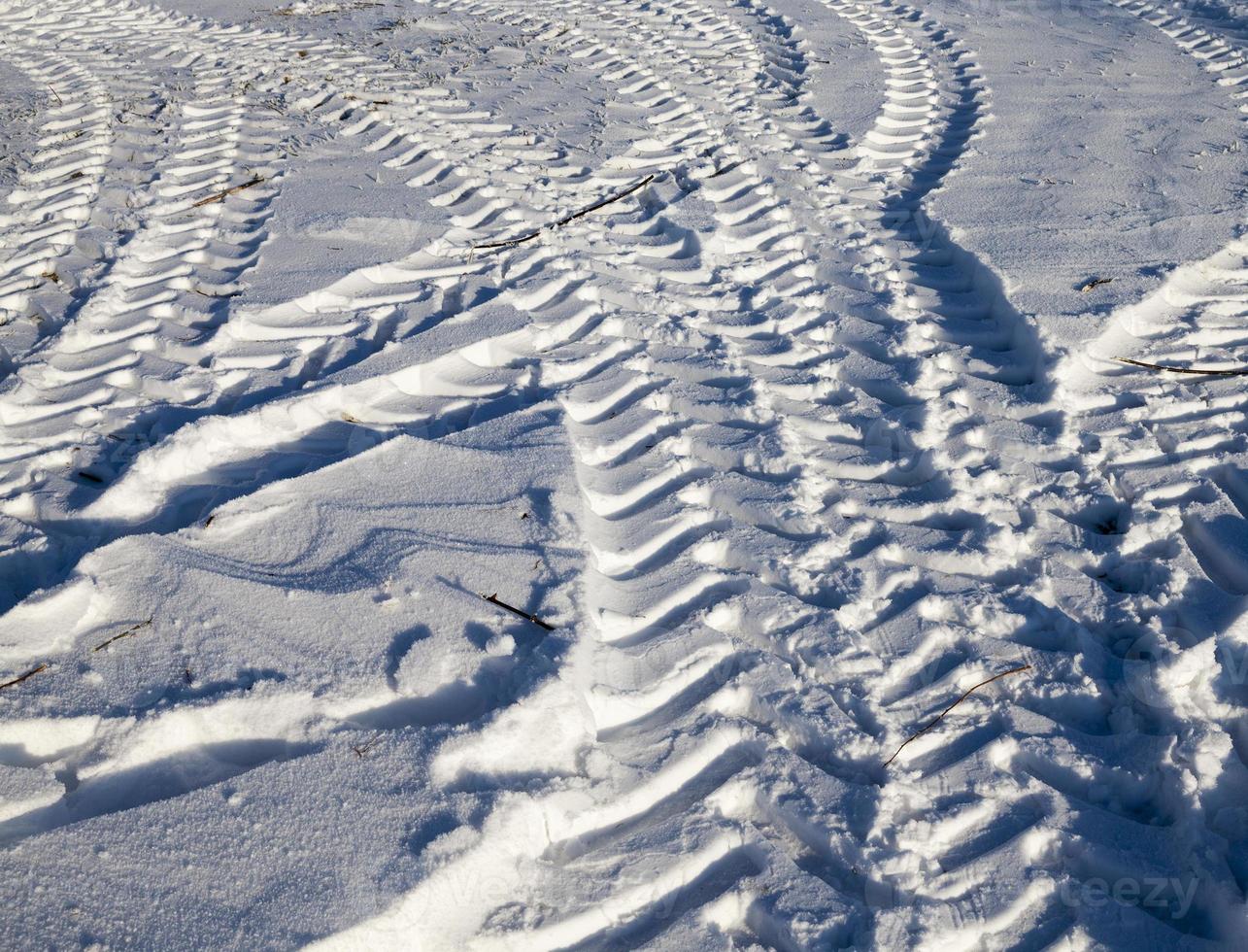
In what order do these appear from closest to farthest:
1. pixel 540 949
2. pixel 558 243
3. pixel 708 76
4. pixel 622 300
Answer: pixel 540 949 < pixel 622 300 < pixel 558 243 < pixel 708 76

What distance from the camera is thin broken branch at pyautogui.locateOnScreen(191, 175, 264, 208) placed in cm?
422

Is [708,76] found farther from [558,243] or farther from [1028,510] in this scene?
[1028,510]

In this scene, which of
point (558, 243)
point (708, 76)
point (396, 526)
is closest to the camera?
point (396, 526)

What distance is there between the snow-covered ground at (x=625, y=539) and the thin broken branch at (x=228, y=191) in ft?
0.12

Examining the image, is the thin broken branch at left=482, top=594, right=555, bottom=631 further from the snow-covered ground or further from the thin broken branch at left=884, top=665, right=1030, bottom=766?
the thin broken branch at left=884, top=665, right=1030, bottom=766

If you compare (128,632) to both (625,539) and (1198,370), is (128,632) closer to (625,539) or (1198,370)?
(625,539)

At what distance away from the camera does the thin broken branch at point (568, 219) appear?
3.88m

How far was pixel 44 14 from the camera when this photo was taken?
25.1 ft

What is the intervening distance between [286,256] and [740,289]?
1891 millimetres

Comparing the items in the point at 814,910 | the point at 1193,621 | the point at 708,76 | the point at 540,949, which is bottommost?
the point at 540,949

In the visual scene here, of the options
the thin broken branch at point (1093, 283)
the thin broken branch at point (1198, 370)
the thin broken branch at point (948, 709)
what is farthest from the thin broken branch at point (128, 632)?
the thin broken branch at point (1093, 283)

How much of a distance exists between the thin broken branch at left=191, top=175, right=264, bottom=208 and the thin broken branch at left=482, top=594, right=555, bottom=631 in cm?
294

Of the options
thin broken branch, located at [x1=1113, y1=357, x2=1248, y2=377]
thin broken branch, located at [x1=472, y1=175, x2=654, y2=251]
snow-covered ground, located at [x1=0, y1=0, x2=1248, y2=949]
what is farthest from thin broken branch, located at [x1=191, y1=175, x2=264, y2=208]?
thin broken branch, located at [x1=1113, y1=357, x2=1248, y2=377]

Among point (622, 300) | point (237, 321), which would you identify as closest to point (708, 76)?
point (622, 300)
